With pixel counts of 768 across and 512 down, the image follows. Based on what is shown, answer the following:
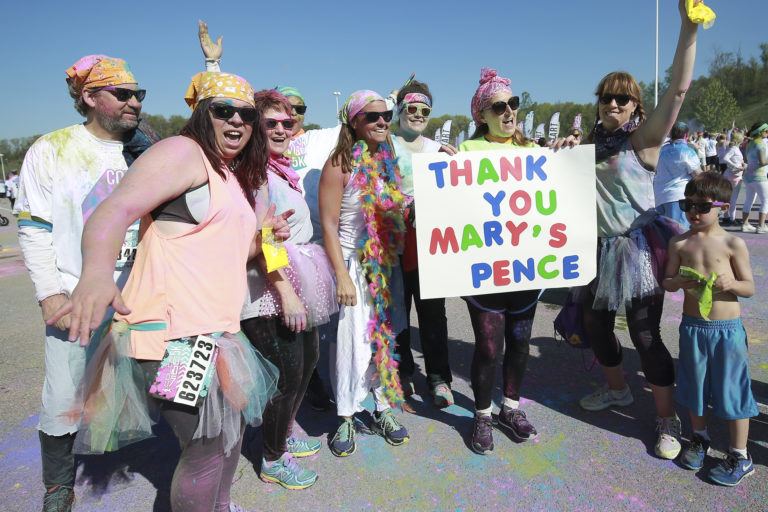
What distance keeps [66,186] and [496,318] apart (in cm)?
217

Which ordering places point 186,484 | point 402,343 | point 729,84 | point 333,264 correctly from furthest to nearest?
point 729,84 → point 402,343 → point 333,264 → point 186,484

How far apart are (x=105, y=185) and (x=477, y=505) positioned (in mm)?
2235

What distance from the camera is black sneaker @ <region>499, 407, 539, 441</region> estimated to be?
265 centimetres

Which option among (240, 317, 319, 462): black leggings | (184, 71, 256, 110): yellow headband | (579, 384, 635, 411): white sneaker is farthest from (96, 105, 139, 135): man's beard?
(579, 384, 635, 411): white sneaker

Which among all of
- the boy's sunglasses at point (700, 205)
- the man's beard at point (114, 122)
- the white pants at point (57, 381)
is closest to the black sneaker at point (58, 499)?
the white pants at point (57, 381)

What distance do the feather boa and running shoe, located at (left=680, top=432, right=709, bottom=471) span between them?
1.49 meters

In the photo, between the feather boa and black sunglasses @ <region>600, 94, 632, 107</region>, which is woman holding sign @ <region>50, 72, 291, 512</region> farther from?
black sunglasses @ <region>600, 94, 632, 107</region>

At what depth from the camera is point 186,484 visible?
62.9 inches

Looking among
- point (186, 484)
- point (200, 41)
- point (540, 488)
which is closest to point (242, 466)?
point (186, 484)

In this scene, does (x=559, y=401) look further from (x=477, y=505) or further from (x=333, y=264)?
(x=333, y=264)

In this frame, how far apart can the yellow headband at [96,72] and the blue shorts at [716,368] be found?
9.81 ft

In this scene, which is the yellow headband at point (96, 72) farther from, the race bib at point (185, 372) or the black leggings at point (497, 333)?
the black leggings at point (497, 333)

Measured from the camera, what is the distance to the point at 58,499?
2.19 metres

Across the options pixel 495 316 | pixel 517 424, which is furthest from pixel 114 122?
pixel 517 424
